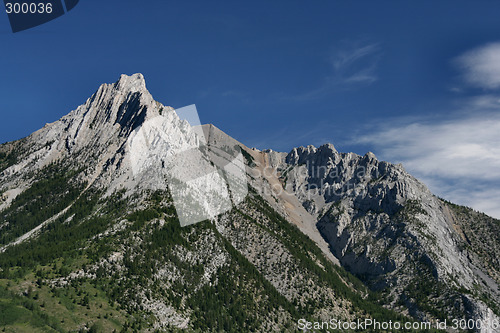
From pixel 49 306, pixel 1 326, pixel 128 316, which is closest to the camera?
pixel 1 326

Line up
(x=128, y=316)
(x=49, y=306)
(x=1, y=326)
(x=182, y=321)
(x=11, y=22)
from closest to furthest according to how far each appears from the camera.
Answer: (x=11, y=22) → (x=1, y=326) → (x=49, y=306) → (x=128, y=316) → (x=182, y=321)

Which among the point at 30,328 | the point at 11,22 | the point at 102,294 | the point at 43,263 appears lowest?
the point at 30,328

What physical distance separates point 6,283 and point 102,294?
3436 cm

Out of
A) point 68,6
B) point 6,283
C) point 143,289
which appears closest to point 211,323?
point 143,289

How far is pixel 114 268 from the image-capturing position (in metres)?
199

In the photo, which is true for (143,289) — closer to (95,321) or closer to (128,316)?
(128,316)

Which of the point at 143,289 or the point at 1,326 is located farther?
the point at 143,289

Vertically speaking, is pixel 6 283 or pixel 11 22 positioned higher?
pixel 11 22

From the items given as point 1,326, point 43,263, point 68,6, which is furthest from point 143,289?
point 68,6

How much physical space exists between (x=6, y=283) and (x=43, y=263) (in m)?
23.1

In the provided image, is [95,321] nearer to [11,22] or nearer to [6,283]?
[6,283]

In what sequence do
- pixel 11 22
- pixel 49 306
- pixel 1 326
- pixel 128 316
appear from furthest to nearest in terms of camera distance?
pixel 128 316 < pixel 49 306 < pixel 1 326 < pixel 11 22

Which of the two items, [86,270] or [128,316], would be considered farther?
[86,270]

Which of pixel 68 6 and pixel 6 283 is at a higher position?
pixel 68 6
